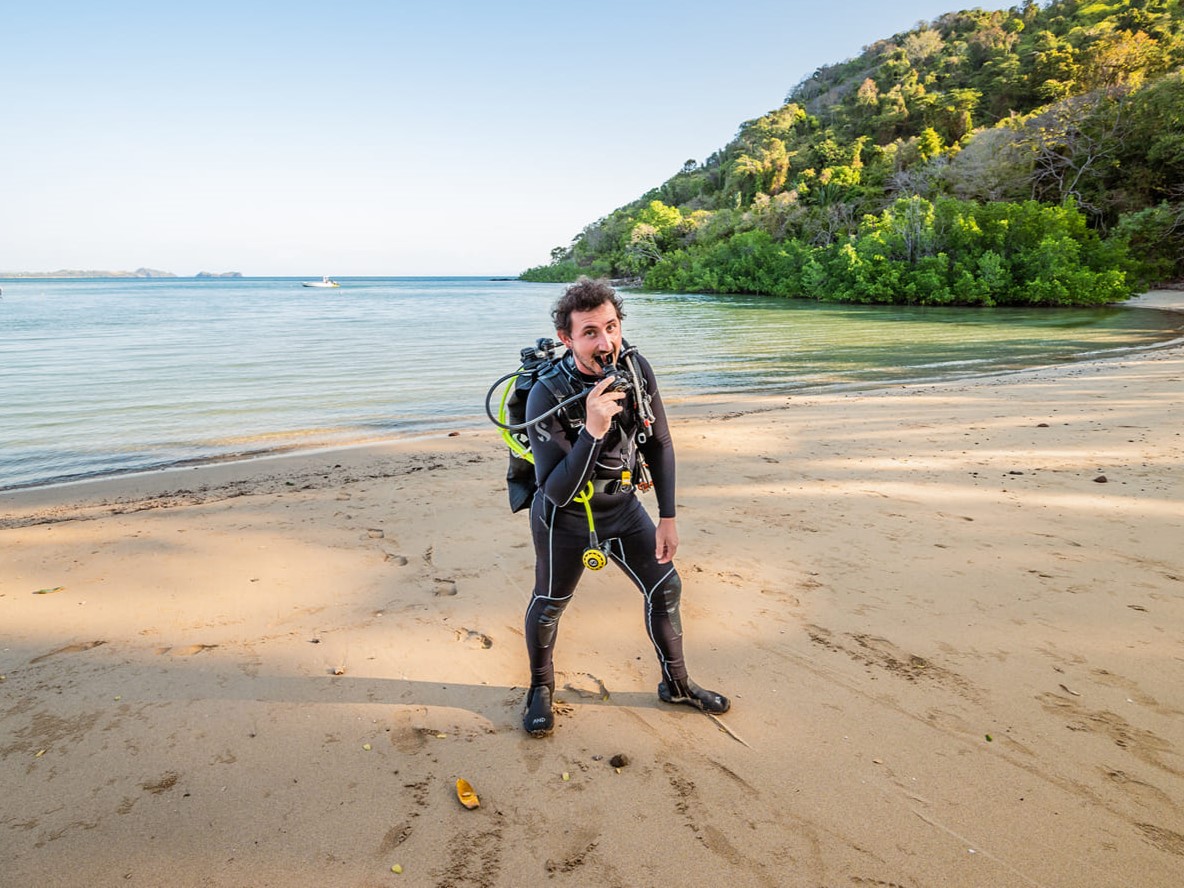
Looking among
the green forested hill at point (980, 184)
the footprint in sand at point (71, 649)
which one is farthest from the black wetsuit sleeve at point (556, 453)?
the green forested hill at point (980, 184)

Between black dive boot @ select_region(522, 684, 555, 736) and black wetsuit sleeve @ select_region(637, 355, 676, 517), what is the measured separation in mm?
1066

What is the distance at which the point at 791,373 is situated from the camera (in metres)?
15.9

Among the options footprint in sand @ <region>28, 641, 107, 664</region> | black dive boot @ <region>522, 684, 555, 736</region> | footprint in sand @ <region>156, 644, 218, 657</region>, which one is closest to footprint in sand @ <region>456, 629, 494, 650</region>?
black dive boot @ <region>522, 684, 555, 736</region>

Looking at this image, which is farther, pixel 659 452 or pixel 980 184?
pixel 980 184

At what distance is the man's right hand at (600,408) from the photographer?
2262 mm

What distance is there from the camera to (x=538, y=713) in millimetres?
2939

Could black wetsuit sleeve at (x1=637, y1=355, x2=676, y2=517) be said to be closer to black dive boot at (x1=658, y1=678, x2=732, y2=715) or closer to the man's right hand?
the man's right hand

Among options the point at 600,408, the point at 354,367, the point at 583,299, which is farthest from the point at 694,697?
the point at 354,367

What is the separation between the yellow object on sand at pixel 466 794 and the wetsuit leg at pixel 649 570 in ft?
3.38

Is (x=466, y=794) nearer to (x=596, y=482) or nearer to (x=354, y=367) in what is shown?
(x=596, y=482)

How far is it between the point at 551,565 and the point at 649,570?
443 millimetres

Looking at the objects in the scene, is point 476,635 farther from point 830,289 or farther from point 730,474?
point 830,289

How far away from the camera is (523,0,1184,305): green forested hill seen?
33.9 metres

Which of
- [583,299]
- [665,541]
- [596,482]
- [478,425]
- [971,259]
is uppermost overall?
[971,259]
